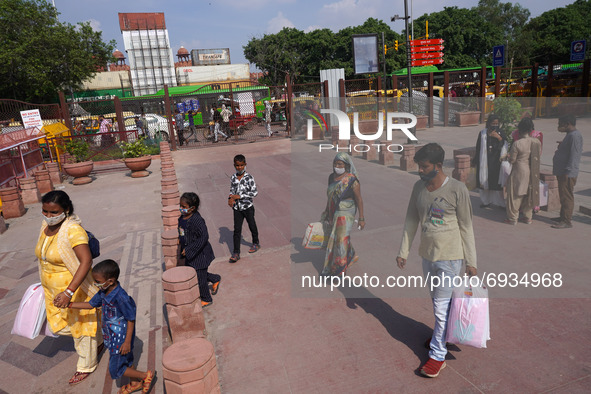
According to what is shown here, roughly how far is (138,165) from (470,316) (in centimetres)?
1195

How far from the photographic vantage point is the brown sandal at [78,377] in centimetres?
369

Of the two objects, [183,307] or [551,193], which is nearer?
[183,307]

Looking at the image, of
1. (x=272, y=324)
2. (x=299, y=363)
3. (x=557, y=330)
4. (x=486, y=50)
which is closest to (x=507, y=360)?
(x=557, y=330)

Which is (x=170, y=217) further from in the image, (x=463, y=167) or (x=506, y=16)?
(x=506, y=16)

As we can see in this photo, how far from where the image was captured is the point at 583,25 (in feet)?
159

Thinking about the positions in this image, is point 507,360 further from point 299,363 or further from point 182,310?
point 182,310

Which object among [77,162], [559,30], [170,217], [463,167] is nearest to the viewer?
[170,217]

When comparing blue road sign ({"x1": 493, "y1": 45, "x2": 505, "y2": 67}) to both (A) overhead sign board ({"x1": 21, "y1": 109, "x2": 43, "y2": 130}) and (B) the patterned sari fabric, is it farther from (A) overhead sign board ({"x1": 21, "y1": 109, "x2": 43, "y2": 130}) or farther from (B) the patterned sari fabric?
(A) overhead sign board ({"x1": 21, "y1": 109, "x2": 43, "y2": 130})

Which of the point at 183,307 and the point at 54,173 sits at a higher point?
the point at 54,173

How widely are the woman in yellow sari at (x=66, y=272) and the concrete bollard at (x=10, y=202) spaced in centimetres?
716

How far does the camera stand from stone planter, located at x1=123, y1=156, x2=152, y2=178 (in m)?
12.9

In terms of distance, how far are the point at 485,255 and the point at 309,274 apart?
244 centimetres

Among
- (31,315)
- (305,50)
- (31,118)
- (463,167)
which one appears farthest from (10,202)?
(305,50)

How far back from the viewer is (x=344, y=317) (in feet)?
14.2
